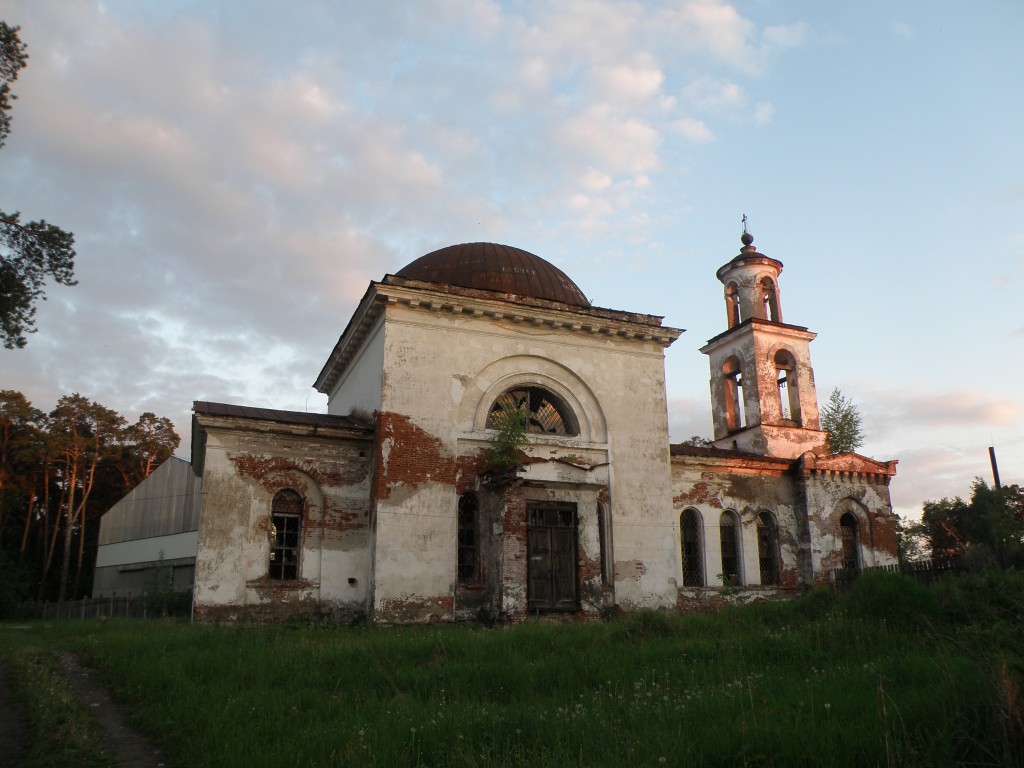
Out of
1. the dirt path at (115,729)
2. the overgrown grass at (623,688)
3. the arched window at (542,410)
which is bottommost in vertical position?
the dirt path at (115,729)

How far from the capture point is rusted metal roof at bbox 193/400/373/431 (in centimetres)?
1549

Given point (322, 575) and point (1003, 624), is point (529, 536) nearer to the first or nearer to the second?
point (322, 575)

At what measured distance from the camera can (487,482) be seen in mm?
16234

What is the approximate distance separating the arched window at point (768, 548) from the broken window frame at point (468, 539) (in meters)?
8.68

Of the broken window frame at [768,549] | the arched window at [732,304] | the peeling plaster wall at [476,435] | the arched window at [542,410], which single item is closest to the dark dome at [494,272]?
the peeling plaster wall at [476,435]

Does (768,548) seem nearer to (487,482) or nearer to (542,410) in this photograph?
(542,410)

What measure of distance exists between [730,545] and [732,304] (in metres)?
8.10

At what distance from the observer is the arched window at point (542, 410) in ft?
58.3

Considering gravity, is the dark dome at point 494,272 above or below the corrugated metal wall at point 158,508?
above

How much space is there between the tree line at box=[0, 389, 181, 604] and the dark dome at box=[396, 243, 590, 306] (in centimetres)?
2717

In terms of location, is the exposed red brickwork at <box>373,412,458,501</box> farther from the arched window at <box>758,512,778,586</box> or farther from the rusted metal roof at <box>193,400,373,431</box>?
the arched window at <box>758,512,778,586</box>

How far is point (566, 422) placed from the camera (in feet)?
59.6

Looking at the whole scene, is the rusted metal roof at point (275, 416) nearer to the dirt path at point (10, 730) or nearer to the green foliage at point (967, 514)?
the dirt path at point (10, 730)

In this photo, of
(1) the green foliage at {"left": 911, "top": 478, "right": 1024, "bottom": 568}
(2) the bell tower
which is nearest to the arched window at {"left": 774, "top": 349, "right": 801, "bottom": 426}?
(2) the bell tower
